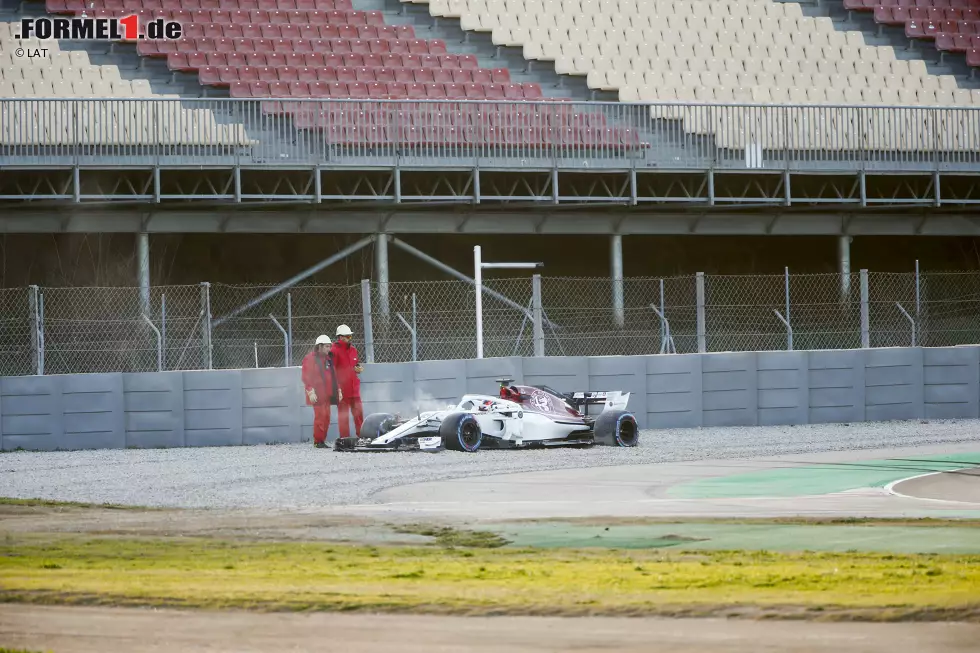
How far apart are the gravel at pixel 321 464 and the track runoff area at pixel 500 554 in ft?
0.25

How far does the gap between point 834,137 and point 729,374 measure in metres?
8.73

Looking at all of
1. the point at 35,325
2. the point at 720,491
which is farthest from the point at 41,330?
the point at 720,491

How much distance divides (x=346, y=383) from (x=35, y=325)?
382 centimetres

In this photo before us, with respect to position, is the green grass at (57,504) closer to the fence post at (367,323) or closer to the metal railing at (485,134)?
the fence post at (367,323)

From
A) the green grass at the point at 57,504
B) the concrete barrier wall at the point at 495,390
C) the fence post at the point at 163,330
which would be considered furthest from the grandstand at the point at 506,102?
the green grass at the point at 57,504

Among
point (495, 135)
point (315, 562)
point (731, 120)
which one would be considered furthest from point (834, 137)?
point (315, 562)

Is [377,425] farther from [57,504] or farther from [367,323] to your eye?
[57,504]

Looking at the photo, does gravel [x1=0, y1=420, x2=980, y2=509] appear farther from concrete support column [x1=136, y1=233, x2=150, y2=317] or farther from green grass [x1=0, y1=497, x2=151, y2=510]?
concrete support column [x1=136, y1=233, x2=150, y2=317]

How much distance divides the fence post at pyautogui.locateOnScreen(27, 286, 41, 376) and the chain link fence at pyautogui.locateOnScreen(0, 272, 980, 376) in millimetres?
17

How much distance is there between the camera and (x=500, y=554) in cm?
784

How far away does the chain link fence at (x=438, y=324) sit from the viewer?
1781cm

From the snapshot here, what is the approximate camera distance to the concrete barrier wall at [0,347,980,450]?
1703cm

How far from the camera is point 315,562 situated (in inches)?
297

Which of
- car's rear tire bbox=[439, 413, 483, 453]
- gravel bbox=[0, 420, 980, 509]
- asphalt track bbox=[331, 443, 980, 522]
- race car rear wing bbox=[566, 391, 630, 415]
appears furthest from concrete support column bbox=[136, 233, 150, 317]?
asphalt track bbox=[331, 443, 980, 522]
